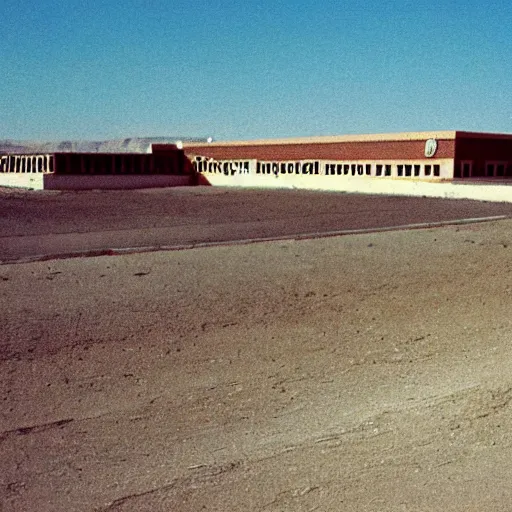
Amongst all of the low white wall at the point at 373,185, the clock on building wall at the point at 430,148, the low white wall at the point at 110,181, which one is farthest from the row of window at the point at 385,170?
the low white wall at the point at 110,181

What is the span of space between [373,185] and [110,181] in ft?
60.8

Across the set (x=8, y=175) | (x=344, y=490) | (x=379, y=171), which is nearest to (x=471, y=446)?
(x=344, y=490)

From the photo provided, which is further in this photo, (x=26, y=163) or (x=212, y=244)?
(x=26, y=163)

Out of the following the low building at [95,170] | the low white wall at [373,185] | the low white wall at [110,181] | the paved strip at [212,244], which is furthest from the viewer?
the low building at [95,170]

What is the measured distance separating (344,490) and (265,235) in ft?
47.8

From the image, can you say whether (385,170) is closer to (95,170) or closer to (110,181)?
(110,181)

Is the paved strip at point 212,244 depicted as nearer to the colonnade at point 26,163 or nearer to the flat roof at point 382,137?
the flat roof at point 382,137

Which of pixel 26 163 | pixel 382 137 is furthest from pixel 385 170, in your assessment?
pixel 26 163

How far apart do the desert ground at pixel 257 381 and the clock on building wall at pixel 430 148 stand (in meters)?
27.9

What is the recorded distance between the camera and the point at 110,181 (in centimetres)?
5338

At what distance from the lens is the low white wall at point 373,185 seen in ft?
114

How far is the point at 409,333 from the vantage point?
11.0 m

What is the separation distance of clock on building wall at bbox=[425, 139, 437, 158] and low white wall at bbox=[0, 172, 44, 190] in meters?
21.8

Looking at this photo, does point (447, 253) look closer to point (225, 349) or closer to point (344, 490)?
point (225, 349)
